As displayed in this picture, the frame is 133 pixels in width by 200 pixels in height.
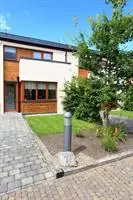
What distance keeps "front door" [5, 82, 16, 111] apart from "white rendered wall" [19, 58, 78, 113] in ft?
4.56

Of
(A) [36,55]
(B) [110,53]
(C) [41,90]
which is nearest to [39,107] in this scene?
(C) [41,90]

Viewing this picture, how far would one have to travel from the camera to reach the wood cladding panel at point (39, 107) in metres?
15.4

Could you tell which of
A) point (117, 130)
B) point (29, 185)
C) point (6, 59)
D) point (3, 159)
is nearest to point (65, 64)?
point (6, 59)

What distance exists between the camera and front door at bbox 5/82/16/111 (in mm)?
15711

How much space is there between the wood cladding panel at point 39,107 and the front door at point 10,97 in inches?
45.2

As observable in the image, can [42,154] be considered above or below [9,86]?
below

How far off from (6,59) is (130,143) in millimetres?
11770

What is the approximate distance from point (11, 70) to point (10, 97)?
225 cm

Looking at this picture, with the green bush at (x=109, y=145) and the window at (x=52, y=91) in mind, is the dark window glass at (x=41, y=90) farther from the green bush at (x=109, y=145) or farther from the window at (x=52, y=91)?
the green bush at (x=109, y=145)

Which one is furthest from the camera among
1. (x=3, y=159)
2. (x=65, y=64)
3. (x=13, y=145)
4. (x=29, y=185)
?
(x=65, y=64)

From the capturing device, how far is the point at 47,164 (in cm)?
545

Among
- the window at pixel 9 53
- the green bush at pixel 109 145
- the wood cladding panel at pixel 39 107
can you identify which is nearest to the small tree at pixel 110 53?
the green bush at pixel 109 145

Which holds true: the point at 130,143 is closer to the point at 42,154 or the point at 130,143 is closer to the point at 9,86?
the point at 42,154

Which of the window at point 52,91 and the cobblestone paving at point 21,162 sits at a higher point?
the window at point 52,91
